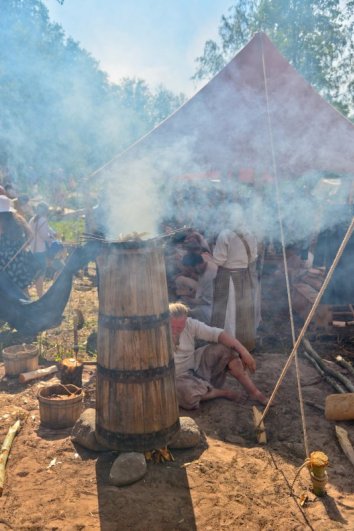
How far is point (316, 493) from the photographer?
2939mm

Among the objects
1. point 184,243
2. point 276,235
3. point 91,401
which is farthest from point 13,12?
point 91,401

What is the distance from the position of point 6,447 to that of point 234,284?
3234 mm

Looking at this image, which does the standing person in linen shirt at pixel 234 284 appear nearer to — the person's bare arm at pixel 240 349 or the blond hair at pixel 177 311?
the person's bare arm at pixel 240 349

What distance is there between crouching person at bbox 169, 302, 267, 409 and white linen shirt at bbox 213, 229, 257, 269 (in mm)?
1401

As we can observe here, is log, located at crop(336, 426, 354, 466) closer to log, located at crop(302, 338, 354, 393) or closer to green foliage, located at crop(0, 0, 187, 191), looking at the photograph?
log, located at crop(302, 338, 354, 393)

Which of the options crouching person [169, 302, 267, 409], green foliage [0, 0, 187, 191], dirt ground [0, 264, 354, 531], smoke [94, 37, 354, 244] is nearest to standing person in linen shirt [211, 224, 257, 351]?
smoke [94, 37, 354, 244]

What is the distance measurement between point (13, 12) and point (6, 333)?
5194 millimetres

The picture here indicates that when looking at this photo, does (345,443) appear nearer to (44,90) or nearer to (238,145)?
(238,145)

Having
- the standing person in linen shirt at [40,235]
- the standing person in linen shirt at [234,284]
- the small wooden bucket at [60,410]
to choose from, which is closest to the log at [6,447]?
the small wooden bucket at [60,410]

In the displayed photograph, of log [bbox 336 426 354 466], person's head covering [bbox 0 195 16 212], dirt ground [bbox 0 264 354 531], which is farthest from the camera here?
person's head covering [bbox 0 195 16 212]

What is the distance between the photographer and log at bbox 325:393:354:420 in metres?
4.06

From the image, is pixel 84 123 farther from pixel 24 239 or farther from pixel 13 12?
pixel 24 239

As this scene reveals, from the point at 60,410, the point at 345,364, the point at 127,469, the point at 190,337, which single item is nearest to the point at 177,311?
the point at 190,337

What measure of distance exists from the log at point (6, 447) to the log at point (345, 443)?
255cm
